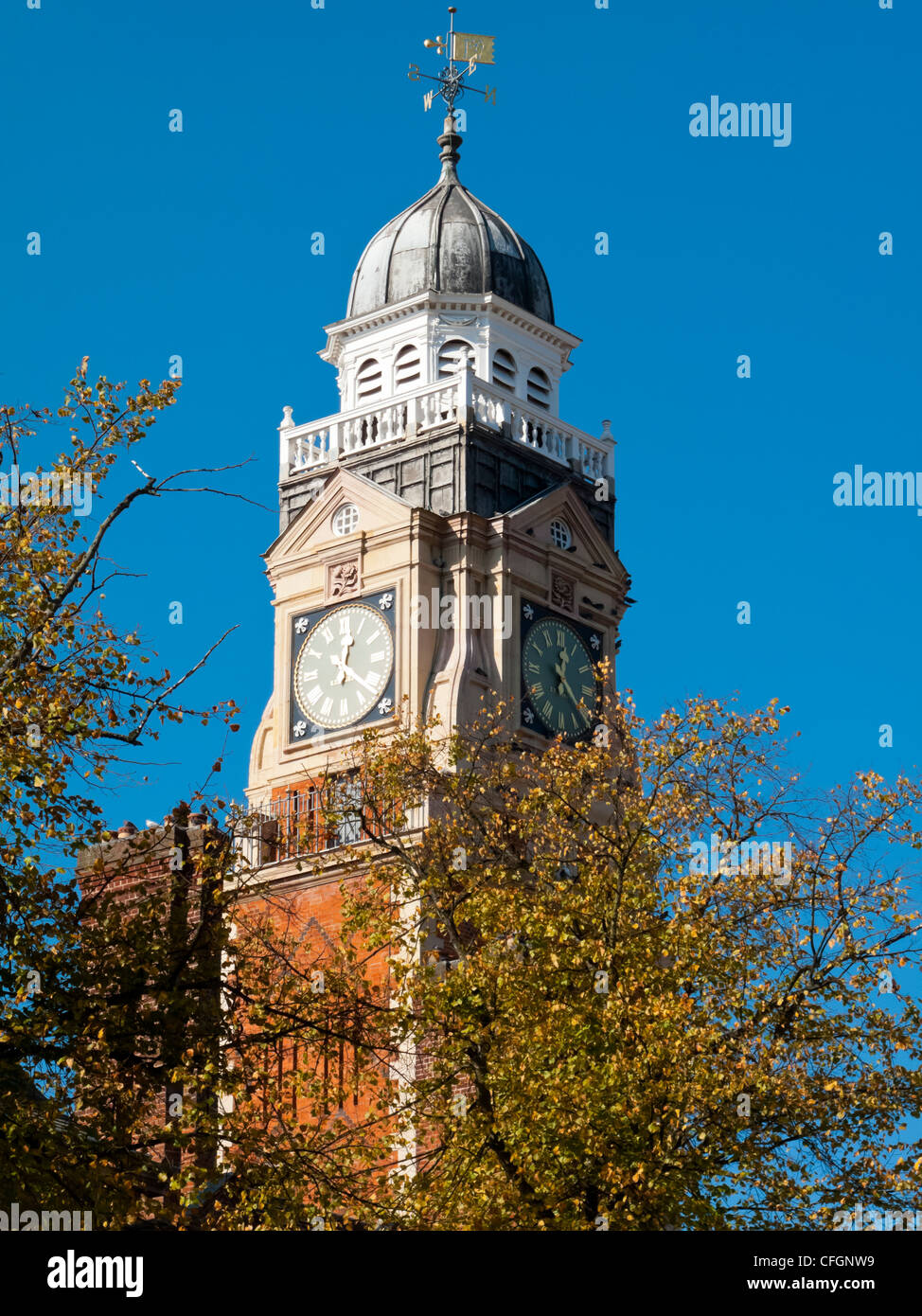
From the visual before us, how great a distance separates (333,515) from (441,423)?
3567 mm

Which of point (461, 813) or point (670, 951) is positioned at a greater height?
point (461, 813)

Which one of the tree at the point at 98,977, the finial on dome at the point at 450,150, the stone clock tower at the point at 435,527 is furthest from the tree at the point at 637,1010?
the finial on dome at the point at 450,150

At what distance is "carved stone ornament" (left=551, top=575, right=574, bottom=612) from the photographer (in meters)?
61.0

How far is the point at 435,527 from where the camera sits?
59531 mm

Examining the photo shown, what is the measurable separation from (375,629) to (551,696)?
4.59 meters

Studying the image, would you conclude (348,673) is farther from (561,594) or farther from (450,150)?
(450,150)

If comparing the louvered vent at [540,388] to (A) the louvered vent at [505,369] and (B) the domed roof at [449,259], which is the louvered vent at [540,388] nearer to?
(A) the louvered vent at [505,369]

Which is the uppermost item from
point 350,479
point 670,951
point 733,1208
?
point 350,479

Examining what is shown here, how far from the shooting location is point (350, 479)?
61.4 meters

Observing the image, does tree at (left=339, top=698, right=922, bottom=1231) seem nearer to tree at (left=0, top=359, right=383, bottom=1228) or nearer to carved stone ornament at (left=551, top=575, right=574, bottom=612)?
tree at (left=0, top=359, right=383, bottom=1228)

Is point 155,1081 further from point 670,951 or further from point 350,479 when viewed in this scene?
point 350,479
